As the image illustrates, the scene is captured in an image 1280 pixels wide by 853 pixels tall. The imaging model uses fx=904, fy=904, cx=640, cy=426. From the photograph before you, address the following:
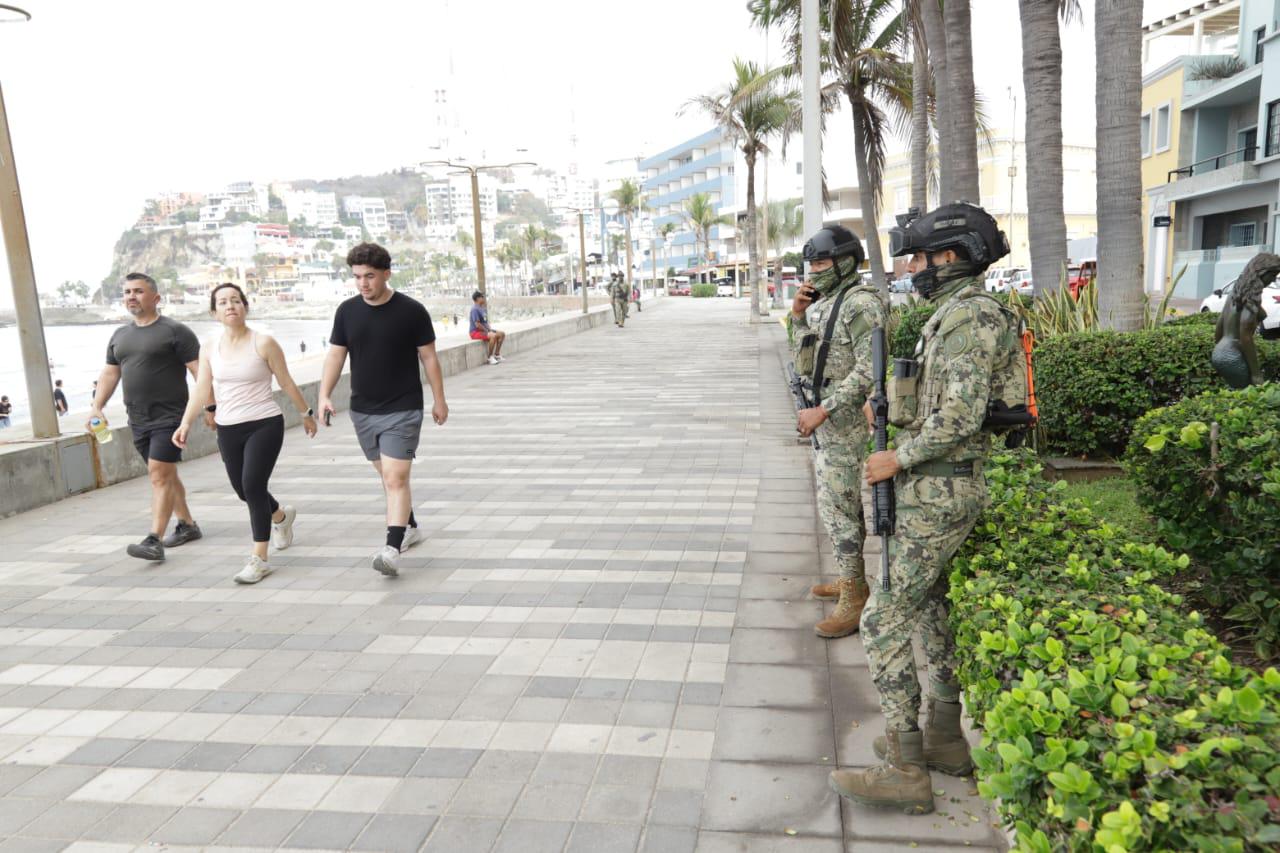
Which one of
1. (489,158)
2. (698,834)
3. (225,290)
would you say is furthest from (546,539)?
(489,158)

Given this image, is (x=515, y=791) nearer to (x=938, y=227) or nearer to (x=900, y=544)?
(x=900, y=544)

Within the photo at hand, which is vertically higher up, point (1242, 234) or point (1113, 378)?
point (1242, 234)

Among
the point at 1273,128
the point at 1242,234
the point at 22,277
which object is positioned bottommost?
the point at 1242,234

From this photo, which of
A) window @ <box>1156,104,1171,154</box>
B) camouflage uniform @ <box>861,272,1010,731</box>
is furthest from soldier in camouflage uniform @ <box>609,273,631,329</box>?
camouflage uniform @ <box>861,272,1010,731</box>

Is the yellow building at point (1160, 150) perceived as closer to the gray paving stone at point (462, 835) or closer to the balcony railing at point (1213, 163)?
the balcony railing at point (1213, 163)

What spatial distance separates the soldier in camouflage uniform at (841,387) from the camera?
13.5 feet

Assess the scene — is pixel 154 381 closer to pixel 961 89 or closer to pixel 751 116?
pixel 961 89

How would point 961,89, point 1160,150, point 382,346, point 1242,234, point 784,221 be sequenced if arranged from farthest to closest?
point 784,221 < point 1160,150 < point 1242,234 < point 961,89 < point 382,346

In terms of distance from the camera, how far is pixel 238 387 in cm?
546

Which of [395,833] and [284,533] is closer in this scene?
[395,833]

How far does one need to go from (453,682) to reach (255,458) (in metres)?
2.23

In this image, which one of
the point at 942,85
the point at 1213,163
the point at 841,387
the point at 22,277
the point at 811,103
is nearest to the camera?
the point at 841,387

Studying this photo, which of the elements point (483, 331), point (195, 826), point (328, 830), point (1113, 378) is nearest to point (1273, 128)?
point (483, 331)

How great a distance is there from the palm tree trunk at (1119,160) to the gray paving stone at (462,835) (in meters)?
6.16
